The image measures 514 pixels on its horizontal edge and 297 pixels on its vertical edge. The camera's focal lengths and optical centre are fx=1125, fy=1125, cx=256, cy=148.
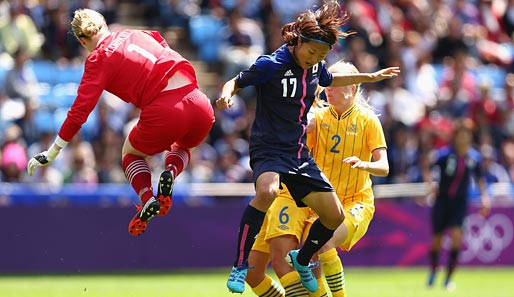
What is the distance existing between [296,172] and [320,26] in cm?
123

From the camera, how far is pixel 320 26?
932cm

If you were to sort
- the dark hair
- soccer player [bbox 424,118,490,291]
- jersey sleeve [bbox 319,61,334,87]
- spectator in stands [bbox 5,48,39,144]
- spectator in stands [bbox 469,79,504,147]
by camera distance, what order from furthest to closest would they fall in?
spectator in stands [bbox 469,79,504,147] → spectator in stands [bbox 5,48,39,144] → soccer player [bbox 424,118,490,291] → jersey sleeve [bbox 319,61,334,87] → the dark hair

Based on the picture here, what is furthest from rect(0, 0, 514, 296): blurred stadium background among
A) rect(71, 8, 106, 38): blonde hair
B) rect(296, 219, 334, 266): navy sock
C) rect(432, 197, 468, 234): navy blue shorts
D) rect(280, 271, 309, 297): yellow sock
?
rect(71, 8, 106, 38): blonde hair

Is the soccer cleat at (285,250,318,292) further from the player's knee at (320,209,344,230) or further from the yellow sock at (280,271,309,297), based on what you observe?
the player's knee at (320,209,344,230)

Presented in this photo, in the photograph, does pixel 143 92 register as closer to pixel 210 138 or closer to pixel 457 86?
pixel 210 138

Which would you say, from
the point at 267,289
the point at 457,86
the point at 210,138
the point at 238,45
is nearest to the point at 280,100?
the point at 267,289

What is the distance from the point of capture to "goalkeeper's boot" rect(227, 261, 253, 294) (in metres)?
9.12

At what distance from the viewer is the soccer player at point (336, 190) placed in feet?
32.4

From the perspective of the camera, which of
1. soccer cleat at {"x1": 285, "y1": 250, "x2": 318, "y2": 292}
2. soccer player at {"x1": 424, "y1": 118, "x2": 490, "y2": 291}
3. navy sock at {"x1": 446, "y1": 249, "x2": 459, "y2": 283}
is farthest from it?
soccer player at {"x1": 424, "y1": 118, "x2": 490, "y2": 291}

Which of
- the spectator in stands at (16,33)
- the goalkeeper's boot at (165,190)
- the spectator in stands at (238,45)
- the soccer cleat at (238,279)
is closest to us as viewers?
the soccer cleat at (238,279)

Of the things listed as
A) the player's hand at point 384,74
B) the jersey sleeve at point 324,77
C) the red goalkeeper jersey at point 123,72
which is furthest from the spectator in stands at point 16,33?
the player's hand at point 384,74

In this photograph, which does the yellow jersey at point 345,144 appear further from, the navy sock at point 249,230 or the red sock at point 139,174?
the red sock at point 139,174

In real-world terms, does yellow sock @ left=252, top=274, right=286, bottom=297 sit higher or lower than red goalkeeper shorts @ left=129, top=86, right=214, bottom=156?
lower

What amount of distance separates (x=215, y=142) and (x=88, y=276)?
11.6ft
